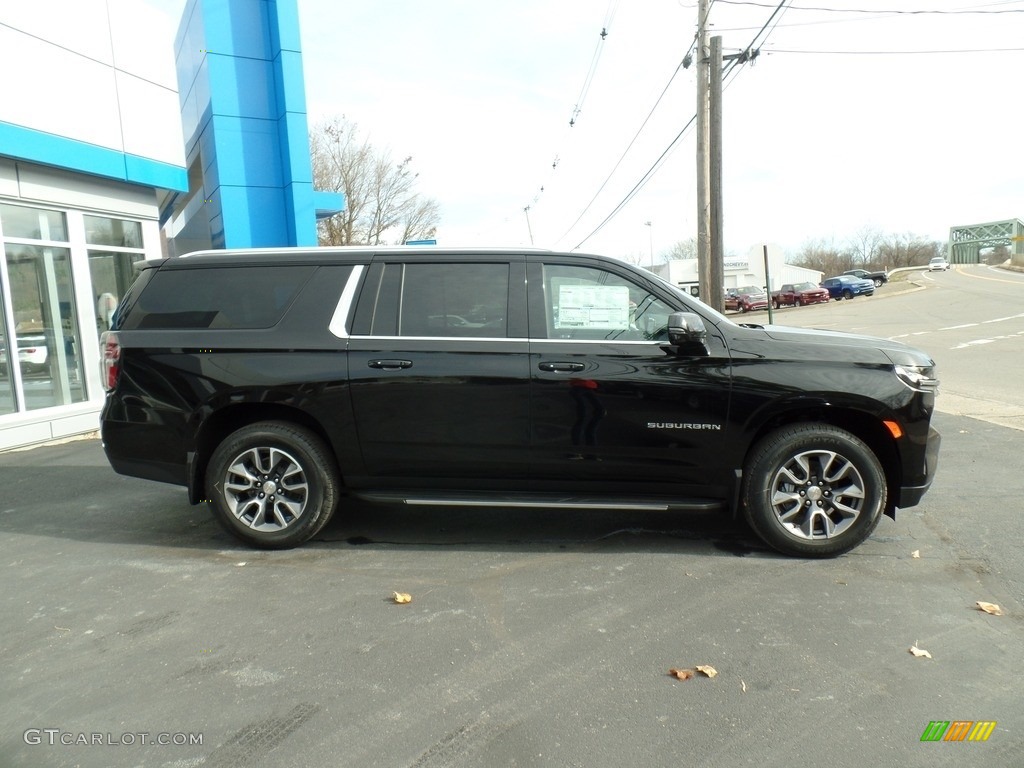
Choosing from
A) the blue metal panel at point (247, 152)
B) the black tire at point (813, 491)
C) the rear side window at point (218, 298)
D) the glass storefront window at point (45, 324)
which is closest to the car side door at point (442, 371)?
the rear side window at point (218, 298)

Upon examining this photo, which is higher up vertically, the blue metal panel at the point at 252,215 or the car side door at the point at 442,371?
the blue metal panel at the point at 252,215

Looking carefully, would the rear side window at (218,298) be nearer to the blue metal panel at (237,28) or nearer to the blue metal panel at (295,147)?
the blue metal panel at (295,147)

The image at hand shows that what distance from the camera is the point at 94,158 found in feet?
34.1

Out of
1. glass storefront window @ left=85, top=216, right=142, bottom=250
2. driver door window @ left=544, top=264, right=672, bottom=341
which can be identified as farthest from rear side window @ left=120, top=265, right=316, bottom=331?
glass storefront window @ left=85, top=216, right=142, bottom=250

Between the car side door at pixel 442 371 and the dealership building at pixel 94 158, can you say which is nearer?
the car side door at pixel 442 371

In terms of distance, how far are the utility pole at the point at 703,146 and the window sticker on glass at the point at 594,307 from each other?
1151 cm

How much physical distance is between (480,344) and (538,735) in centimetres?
248

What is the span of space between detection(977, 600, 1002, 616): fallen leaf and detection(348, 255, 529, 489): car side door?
261 centimetres

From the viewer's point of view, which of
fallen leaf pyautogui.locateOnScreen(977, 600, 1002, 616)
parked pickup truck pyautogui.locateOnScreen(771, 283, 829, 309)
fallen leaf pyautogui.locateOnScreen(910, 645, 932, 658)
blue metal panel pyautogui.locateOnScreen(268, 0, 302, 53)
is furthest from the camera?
parked pickup truck pyautogui.locateOnScreen(771, 283, 829, 309)

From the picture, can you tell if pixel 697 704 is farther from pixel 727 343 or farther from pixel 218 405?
pixel 218 405

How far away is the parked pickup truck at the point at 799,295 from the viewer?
43531mm

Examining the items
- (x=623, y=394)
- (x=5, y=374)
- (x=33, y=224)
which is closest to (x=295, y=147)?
(x=33, y=224)
